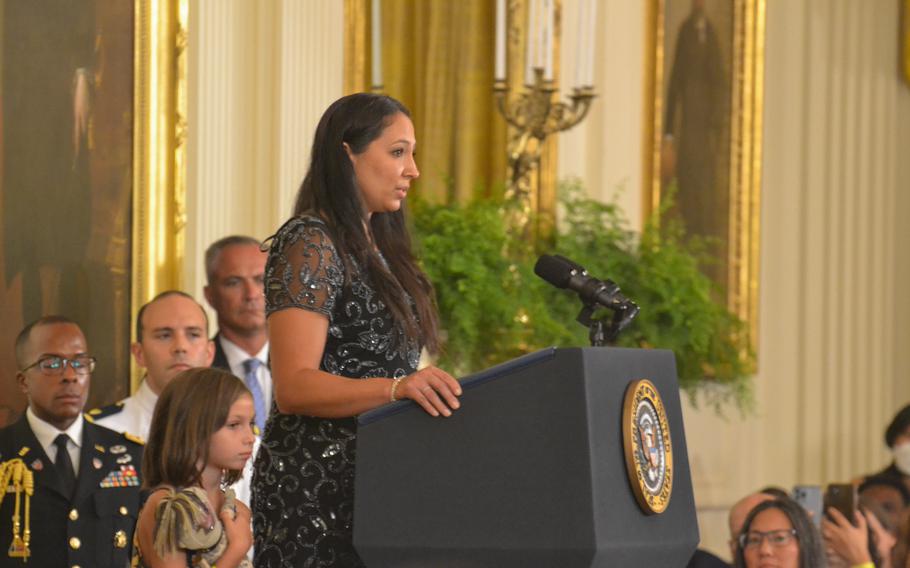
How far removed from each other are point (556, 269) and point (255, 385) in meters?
2.55

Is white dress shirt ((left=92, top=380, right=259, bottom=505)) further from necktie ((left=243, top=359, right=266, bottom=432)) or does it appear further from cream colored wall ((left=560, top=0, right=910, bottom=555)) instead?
cream colored wall ((left=560, top=0, right=910, bottom=555))

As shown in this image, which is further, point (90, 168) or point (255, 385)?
point (90, 168)

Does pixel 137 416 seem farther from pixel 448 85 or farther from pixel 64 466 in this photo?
pixel 448 85

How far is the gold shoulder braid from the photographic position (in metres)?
4.45

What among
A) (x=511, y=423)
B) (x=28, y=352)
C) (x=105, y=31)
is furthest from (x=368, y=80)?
(x=511, y=423)

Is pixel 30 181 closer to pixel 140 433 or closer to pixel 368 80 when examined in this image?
pixel 140 433

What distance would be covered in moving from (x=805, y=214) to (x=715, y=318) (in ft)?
7.37

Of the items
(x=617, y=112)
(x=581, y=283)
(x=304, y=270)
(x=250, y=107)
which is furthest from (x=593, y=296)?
(x=617, y=112)

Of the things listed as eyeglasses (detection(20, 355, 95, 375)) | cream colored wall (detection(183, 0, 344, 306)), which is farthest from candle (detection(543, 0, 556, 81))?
eyeglasses (detection(20, 355, 95, 375))

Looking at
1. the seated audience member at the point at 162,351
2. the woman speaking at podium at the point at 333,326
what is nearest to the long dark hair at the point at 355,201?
the woman speaking at podium at the point at 333,326

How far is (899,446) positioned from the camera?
688 centimetres

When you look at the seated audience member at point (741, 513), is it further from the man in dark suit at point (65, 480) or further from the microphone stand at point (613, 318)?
the microphone stand at point (613, 318)

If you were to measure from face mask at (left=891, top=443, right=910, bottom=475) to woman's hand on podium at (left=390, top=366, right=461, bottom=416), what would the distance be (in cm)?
457

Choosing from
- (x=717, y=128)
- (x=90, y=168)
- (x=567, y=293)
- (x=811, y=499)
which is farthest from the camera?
(x=717, y=128)
